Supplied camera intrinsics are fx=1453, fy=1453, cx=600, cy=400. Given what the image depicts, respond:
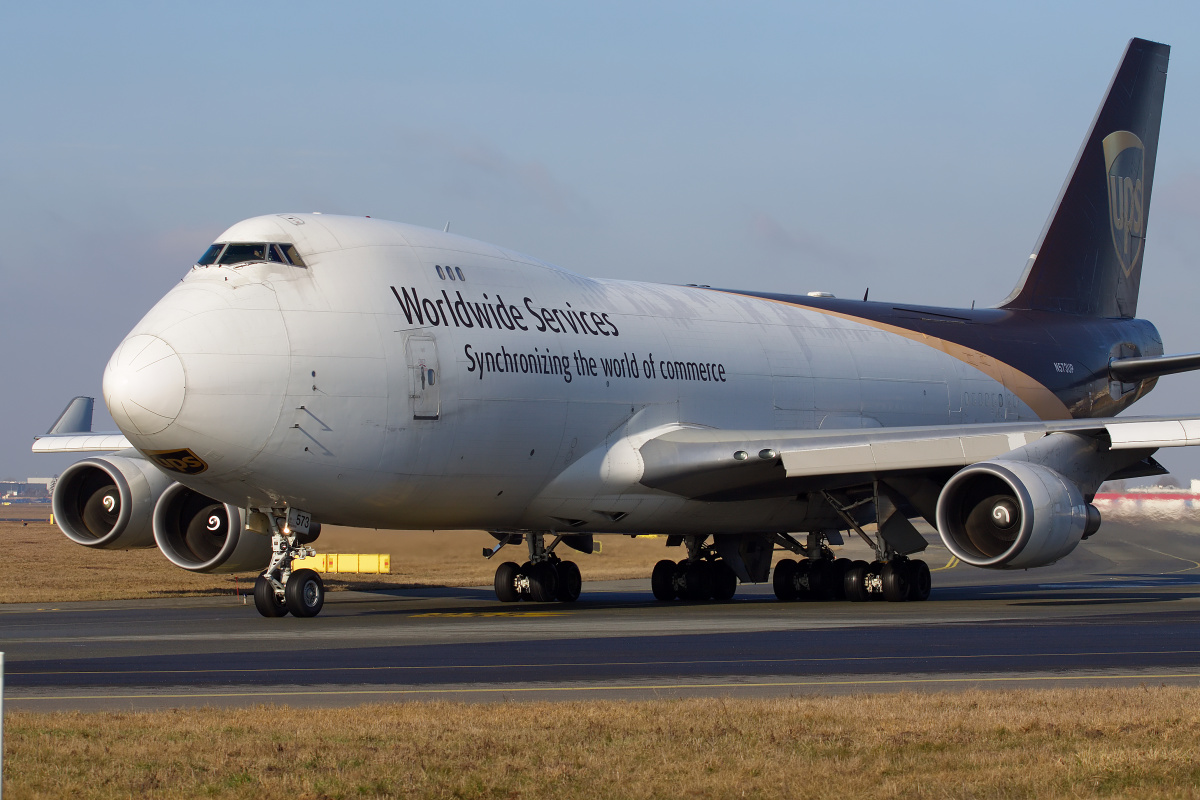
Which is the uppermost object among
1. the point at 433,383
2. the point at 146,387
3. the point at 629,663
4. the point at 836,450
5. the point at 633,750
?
the point at 433,383

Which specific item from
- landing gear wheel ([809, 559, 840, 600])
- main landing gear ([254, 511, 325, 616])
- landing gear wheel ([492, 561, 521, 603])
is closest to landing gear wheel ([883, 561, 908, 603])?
landing gear wheel ([809, 559, 840, 600])

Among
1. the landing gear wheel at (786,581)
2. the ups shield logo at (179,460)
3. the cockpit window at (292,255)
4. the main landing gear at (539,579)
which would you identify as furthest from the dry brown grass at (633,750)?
the landing gear wheel at (786,581)

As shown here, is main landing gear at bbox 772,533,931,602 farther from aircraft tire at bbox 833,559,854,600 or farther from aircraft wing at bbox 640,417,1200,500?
aircraft wing at bbox 640,417,1200,500

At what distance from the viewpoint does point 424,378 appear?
18922 millimetres

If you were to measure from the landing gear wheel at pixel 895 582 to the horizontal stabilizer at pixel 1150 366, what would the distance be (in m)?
9.53

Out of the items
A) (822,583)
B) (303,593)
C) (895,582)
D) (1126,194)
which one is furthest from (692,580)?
(1126,194)

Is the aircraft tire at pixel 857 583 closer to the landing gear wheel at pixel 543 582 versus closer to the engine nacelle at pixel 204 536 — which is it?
the landing gear wheel at pixel 543 582

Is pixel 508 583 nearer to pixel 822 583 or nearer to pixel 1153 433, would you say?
pixel 822 583

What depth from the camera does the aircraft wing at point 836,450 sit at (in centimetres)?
2075

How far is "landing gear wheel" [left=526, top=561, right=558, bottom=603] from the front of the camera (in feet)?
77.3

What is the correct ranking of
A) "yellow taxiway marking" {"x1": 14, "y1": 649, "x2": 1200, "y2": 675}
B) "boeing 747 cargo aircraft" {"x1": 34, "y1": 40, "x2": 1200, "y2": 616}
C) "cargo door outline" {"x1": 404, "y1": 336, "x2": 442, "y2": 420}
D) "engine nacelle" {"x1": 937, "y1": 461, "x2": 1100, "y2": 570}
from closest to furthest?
"yellow taxiway marking" {"x1": 14, "y1": 649, "x2": 1200, "y2": 675}
"boeing 747 cargo aircraft" {"x1": 34, "y1": 40, "x2": 1200, "y2": 616}
"cargo door outline" {"x1": 404, "y1": 336, "x2": 442, "y2": 420}
"engine nacelle" {"x1": 937, "y1": 461, "x2": 1100, "y2": 570}

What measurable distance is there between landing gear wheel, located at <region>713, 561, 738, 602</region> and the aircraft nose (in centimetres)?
1168

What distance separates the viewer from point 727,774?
22.7ft

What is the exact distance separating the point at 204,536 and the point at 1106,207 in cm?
2230
